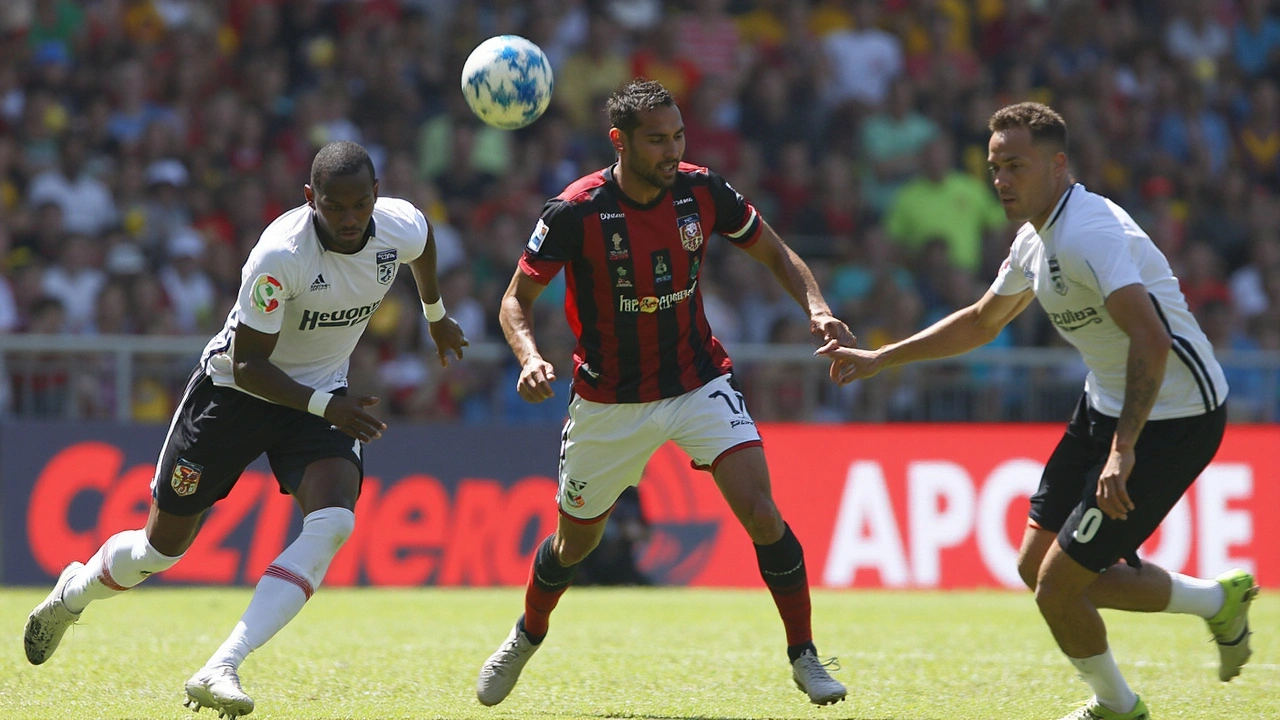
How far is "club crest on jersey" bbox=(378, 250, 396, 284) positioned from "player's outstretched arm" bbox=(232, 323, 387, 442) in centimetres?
58

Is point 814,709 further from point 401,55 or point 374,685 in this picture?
point 401,55

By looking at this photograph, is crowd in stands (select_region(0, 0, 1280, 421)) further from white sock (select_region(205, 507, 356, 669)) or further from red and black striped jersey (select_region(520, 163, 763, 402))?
white sock (select_region(205, 507, 356, 669))

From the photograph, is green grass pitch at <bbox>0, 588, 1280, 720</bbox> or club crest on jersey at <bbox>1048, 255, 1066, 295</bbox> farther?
green grass pitch at <bbox>0, 588, 1280, 720</bbox>

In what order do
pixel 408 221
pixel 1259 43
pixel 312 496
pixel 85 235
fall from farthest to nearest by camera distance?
pixel 1259 43
pixel 85 235
pixel 408 221
pixel 312 496

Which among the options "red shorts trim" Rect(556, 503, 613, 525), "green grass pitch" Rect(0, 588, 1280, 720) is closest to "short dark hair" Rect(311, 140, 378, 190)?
"red shorts trim" Rect(556, 503, 613, 525)

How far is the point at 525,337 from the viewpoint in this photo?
684 centimetres

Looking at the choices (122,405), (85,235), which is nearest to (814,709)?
(122,405)

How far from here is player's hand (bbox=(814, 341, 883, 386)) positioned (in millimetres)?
6875

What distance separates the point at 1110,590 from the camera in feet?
21.8

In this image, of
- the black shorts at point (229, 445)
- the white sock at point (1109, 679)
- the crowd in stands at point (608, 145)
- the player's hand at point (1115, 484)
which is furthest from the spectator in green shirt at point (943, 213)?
the player's hand at point (1115, 484)

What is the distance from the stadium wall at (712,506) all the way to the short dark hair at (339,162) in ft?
22.2

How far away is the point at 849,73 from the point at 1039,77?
258cm

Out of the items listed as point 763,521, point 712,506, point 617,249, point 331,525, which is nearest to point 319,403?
point 331,525

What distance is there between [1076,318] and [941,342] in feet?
3.12
